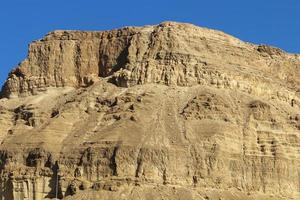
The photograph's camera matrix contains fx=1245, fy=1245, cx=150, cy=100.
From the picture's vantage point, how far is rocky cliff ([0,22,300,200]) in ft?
391

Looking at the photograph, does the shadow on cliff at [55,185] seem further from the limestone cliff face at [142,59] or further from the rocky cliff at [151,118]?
the limestone cliff face at [142,59]

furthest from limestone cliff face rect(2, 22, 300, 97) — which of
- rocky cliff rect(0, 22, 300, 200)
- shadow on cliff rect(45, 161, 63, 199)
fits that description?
shadow on cliff rect(45, 161, 63, 199)

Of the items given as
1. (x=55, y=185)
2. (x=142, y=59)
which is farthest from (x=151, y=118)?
(x=55, y=185)

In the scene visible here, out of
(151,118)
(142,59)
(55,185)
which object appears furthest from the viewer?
(142,59)

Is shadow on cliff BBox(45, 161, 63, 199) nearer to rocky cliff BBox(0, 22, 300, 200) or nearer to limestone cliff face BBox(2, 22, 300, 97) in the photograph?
rocky cliff BBox(0, 22, 300, 200)

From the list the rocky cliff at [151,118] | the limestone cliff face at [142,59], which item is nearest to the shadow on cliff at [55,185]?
the rocky cliff at [151,118]

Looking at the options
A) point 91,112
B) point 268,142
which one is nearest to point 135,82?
point 91,112

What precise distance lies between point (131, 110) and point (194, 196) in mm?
12404

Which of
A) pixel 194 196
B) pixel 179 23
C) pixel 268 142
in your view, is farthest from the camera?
pixel 179 23

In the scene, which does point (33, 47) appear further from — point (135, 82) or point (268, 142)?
point (268, 142)

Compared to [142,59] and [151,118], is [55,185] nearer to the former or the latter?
[151,118]

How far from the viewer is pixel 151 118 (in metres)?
124

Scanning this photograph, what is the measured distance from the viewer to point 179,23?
13625 cm

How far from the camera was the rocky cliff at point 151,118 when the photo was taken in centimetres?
11919
